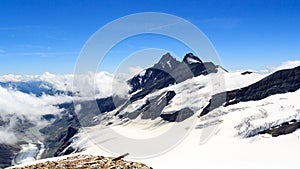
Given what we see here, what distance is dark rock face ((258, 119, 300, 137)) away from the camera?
109869 mm

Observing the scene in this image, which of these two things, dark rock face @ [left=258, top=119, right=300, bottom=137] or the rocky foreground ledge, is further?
dark rock face @ [left=258, top=119, right=300, bottom=137]

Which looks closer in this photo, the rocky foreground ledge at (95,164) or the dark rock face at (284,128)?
the rocky foreground ledge at (95,164)

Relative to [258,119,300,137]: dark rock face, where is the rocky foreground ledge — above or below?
above

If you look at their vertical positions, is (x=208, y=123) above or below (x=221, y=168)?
below

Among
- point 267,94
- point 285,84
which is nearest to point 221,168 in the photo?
point 267,94

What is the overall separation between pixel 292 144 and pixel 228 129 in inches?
1590

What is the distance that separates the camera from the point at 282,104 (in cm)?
14325

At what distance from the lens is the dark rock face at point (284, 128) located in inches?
4326

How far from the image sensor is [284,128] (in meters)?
113

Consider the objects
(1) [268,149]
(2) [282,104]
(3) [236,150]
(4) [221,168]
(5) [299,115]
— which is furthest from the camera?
(2) [282,104]

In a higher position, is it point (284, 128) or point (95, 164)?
point (95, 164)

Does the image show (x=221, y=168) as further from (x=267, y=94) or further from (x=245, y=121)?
(x=267, y=94)

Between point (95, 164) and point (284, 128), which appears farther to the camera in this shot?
point (284, 128)

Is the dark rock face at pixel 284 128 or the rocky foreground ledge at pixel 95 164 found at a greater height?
the rocky foreground ledge at pixel 95 164
